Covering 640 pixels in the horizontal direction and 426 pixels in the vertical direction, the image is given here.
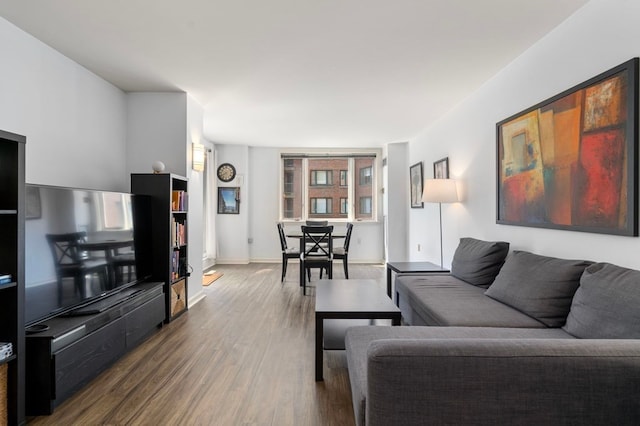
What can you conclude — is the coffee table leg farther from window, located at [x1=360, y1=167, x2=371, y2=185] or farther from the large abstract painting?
Answer: window, located at [x1=360, y1=167, x2=371, y2=185]

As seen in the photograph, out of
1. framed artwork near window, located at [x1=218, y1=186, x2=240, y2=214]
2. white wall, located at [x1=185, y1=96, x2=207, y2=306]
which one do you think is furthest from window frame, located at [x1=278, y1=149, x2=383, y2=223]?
white wall, located at [x1=185, y1=96, x2=207, y2=306]

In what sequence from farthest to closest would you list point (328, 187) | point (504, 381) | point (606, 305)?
1. point (328, 187)
2. point (606, 305)
3. point (504, 381)

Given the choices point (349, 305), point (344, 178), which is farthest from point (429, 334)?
point (344, 178)

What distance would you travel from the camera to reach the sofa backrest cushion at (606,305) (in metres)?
1.54

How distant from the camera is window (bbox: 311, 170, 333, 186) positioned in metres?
7.46

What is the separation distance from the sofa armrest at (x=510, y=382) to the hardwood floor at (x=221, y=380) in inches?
36.3

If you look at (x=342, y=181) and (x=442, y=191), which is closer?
(x=442, y=191)

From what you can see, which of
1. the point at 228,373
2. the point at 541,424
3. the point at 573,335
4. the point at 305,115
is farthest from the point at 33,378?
the point at 305,115

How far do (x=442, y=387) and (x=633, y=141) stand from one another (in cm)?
173

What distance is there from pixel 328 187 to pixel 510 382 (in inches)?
255

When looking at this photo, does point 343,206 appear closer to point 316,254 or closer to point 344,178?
point 344,178

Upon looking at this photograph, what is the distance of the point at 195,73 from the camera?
329 centimetres

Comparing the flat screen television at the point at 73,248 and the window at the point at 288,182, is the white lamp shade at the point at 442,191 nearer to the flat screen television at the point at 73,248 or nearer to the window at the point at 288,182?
the flat screen television at the point at 73,248

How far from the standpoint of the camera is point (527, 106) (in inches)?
111
